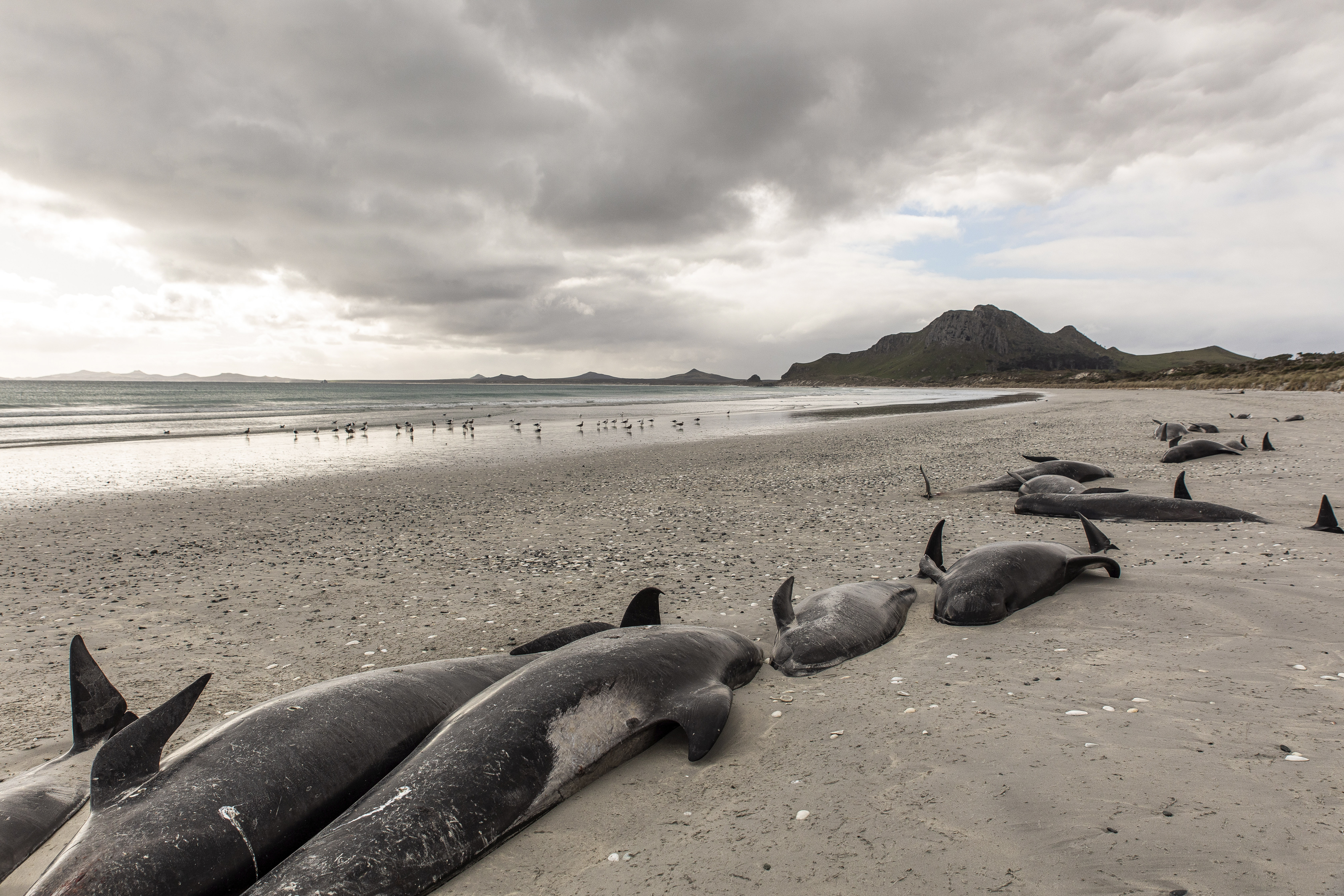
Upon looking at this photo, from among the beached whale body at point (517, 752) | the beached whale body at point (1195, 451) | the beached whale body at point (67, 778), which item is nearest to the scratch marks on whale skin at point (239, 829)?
the beached whale body at point (517, 752)

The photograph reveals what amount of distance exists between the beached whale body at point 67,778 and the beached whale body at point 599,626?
2.71 meters

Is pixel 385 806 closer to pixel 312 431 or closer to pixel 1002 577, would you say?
→ pixel 1002 577

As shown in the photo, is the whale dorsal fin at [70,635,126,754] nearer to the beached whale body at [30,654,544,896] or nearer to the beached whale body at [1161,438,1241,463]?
the beached whale body at [30,654,544,896]

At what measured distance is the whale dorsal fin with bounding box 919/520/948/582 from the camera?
712 centimetres

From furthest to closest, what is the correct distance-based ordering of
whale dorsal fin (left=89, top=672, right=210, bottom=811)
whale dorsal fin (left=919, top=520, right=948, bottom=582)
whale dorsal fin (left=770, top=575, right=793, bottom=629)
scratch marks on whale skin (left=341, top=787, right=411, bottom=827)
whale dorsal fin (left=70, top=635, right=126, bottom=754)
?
whale dorsal fin (left=919, top=520, right=948, bottom=582)
whale dorsal fin (left=770, top=575, right=793, bottom=629)
whale dorsal fin (left=70, top=635, right=126, bottom=754)
whale dorsal fin (left=89, top=672, right=210, bottom=811)
scratch marks on whale skin (left=341, top=787, right=411, bottom=827)

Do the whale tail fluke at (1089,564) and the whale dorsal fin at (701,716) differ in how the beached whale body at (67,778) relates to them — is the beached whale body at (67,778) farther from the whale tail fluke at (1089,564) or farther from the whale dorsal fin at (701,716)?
the whale tail fluke at (1089,564)

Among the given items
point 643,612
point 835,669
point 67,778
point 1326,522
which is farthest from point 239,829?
point 1326,522

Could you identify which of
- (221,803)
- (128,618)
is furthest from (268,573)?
(221,803)

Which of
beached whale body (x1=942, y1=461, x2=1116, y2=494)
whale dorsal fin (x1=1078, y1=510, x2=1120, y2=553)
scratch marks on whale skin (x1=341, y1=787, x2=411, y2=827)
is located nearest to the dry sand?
whale dorsal fin (x1=1078, y1=510, x2=1120, y2=553)

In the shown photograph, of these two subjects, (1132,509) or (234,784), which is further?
(1132,509)

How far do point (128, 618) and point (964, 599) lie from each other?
28.8ft

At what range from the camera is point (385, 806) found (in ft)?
9.77

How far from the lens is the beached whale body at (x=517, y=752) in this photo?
2.75 m

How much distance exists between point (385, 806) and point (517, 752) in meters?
0.68
